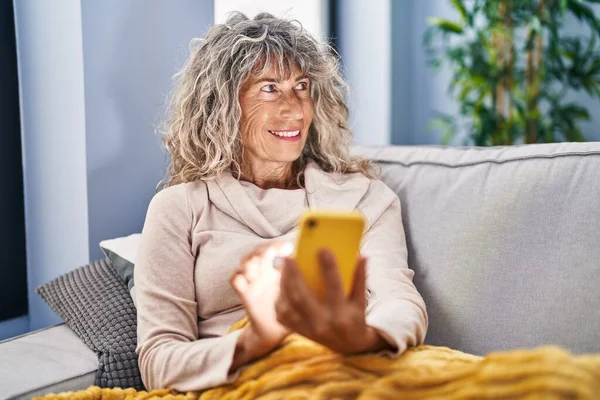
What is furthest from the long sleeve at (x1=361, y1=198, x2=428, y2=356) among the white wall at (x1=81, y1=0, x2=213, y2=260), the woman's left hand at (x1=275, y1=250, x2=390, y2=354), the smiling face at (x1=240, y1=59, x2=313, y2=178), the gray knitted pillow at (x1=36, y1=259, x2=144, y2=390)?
the white wall at (x1=81, y1=0, x2=213, y2=260)

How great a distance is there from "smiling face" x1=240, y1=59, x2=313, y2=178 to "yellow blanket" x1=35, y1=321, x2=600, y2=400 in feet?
1.42

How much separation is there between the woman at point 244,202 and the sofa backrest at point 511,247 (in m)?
0.09

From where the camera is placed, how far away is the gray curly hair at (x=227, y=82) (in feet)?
4.37

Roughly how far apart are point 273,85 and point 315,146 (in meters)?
0.24

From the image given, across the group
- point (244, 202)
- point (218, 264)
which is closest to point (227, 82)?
point (244, 202)

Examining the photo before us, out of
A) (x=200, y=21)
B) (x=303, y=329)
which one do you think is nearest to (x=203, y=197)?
(x=303, y=329)

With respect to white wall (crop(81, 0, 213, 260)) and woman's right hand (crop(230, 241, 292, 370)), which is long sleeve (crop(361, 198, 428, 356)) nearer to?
woman's right hand (crop(230, 241, 292, 370))

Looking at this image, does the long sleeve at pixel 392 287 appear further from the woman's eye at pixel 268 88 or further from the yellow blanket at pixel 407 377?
the woman's eye at pixel 268 88

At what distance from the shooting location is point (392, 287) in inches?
47.5

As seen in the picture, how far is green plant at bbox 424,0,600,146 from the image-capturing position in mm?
2855

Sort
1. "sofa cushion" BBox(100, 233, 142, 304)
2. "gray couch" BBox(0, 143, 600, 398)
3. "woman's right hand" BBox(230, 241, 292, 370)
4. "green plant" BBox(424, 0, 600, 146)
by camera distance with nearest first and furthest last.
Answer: "woman's right hand" BBox(230, 241, 292, 370) < "gray couch" BBox(0, 143, 600, 398) < "sofa cushion" BBox(100, 233, 142, 304) < "green plant" BBox(424, 0, 600, 146)

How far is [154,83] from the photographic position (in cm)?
186

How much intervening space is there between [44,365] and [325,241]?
0.72m

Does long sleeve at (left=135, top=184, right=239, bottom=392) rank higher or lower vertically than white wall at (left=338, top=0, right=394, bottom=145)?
lower
